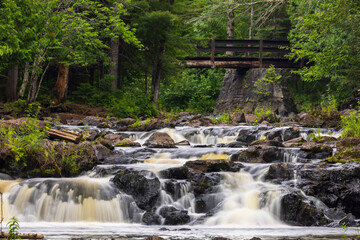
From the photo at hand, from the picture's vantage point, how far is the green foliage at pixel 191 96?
3553cm

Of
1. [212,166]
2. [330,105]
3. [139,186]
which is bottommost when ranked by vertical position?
[139,186]

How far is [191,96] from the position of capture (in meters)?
36.1

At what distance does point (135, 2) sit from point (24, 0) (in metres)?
9.72

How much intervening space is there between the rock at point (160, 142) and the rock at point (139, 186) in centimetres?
443

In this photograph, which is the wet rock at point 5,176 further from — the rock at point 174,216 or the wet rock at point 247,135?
the wet rock at point 247,135

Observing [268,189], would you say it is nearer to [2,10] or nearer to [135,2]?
[2,10]

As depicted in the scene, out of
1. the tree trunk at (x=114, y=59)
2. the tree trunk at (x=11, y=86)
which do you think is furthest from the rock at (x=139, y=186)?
the tree trunk at (x=114, y=59)

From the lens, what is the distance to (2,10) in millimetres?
13266

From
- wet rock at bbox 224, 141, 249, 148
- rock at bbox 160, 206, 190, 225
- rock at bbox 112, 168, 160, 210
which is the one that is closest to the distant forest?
wet rock at bbox 224, 141, 249, 148

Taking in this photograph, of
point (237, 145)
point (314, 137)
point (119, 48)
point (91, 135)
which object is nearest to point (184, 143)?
point (237, 145)

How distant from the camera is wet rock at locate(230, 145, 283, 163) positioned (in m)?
12.3

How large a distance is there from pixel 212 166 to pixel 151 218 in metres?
2.55

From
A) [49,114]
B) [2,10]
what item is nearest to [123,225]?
[2,10]

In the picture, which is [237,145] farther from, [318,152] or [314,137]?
[318,152]
